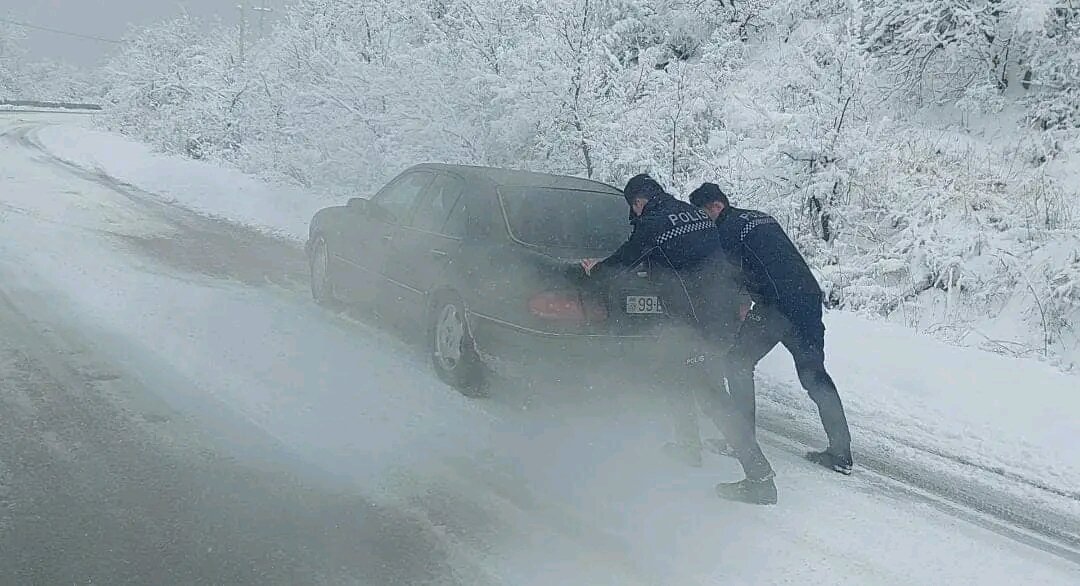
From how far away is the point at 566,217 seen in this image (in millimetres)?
6098

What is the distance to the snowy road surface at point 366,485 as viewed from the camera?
12.2 ft

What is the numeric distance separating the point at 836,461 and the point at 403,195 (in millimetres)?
3947

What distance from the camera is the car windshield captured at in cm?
A: 584

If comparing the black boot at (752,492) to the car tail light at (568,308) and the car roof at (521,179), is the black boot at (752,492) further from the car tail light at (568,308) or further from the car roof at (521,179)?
the car roof at (521,179)

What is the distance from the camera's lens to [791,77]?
11891 mm

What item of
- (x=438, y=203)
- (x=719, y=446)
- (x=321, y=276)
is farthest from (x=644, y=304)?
(x=321, y=276)

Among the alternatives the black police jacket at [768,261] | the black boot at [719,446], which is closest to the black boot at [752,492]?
the black boot at [719,446]

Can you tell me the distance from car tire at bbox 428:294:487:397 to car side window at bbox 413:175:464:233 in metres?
0.64

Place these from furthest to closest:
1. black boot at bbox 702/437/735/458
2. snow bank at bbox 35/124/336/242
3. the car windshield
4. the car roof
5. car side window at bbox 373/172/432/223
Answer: snow bank at bbox 35/124/336/242 < car side window at bbox 373/172/432/223 < the car roof < the car windshield < black boot at bbox 702/437/735/458

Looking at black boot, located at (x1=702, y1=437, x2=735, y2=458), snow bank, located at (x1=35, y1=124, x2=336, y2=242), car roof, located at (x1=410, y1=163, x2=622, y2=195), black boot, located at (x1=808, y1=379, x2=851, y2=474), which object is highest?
car roof, located at (x1=410, y1=163, x2=622, y2=195)

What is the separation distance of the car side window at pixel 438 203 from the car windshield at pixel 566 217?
0.47 meters

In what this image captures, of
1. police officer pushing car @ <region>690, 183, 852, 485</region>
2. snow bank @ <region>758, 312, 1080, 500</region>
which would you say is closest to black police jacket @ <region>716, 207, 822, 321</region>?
police officer pushing car @ <region>690, 183, 852, 485</region>

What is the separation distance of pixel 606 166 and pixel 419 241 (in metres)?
5.72

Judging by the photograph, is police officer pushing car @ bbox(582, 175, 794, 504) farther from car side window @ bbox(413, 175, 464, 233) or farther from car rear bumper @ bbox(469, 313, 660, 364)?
car side window @ bbox(413, 175, 464, 233)
